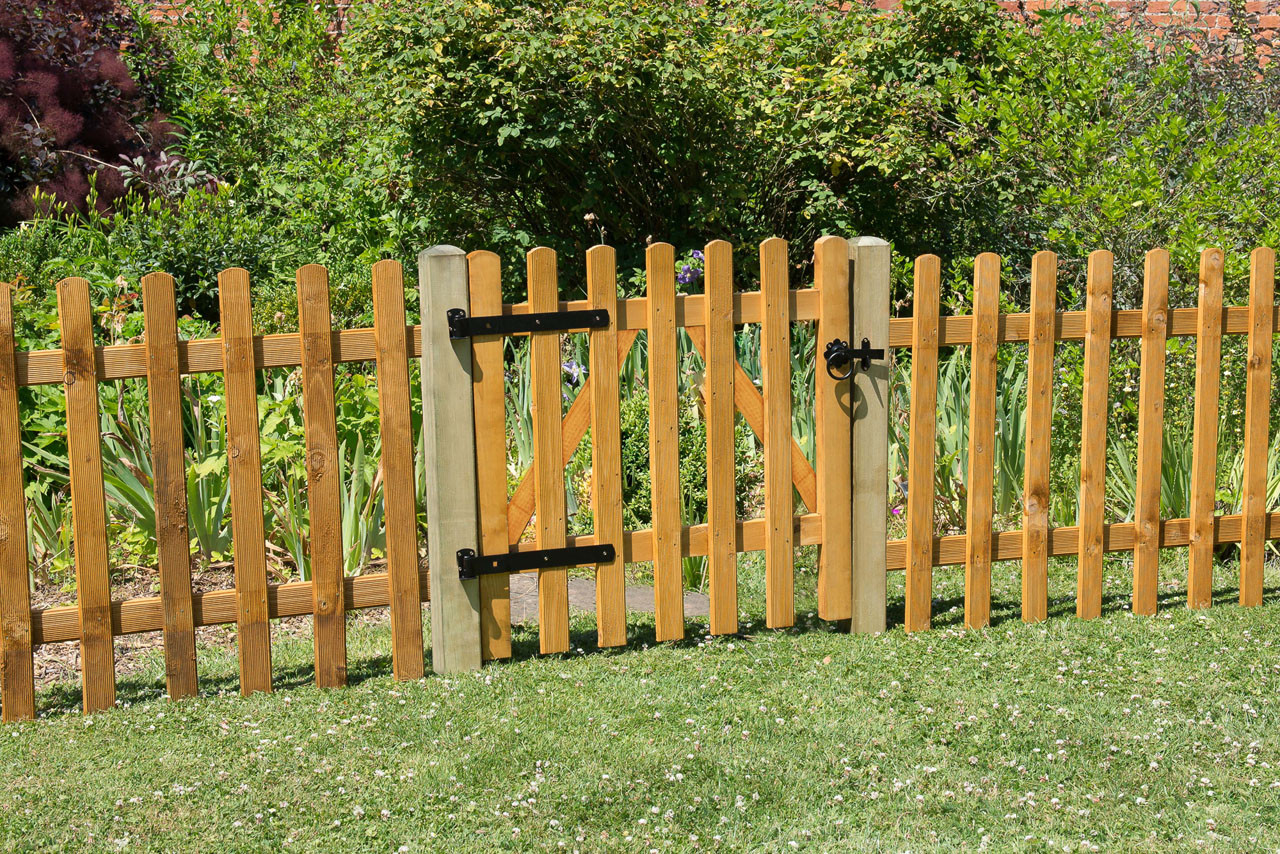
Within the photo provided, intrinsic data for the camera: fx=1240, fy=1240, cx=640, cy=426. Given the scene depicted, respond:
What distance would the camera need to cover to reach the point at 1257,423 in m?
4.35

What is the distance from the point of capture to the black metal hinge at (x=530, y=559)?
3.77m

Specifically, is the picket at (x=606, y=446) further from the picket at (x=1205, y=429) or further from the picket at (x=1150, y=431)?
the picket at (x=1205, y=429)

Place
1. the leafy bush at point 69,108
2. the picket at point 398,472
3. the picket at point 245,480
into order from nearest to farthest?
the picket at point 245,480
the picket at point 398,472
the leafy bush at point 69,108

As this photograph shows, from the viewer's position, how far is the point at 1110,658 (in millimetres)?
3918

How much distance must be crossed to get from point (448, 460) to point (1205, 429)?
260 centimetres

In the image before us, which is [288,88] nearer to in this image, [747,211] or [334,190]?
[334,190]

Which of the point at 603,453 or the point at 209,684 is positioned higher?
the point at 603,453

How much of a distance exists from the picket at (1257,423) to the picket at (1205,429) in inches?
5.1

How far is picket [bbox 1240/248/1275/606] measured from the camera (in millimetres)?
4230

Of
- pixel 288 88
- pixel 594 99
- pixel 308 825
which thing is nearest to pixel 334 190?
pixel 288 88

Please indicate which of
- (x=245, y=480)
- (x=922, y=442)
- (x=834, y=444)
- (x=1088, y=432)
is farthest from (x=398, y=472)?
(x=1088, y=432)

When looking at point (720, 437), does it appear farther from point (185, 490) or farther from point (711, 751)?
point (185, 490)

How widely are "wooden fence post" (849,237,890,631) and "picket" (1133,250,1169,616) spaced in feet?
3.00

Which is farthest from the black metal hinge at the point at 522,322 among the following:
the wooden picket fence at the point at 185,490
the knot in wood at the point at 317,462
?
the knot in wood at the point at 317,462
